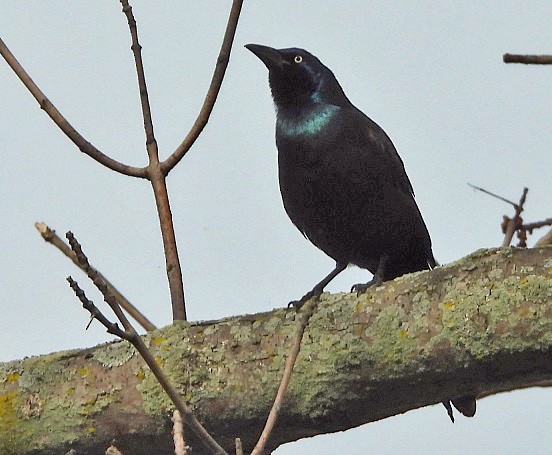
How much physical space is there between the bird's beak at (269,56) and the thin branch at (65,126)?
196 centimetres

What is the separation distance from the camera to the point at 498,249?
282cm

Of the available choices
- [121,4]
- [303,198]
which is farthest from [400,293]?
[303,198]

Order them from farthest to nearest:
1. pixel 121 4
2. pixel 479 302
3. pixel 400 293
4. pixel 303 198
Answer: pixel 303 198 → pixel 121 4 → pixel 400 293 → pixel 479 302

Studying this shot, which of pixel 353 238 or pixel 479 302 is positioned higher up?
→ pixel 353 238

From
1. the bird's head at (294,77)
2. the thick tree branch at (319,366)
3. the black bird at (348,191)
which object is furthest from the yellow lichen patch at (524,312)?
the bird's head at (294,77)

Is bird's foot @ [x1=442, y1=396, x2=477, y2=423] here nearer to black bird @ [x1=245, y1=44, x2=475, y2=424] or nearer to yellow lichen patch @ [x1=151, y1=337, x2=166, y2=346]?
yellow lichen patch @ [x1=151, y1=337, x2=166, y2=346]

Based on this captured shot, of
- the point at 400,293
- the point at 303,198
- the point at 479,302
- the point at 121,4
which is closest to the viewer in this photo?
the point at 479,302

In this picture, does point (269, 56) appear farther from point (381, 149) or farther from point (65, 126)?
point (65, 126)

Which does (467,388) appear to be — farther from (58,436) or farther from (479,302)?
(58,436)

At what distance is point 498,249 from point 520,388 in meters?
0.44

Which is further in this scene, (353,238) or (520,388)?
(353,238)

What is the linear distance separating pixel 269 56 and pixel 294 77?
17 centimetres

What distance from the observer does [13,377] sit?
3.23 metres

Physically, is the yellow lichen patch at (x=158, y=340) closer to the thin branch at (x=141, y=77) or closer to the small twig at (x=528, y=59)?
the thin branch at (x=141, y=77)
